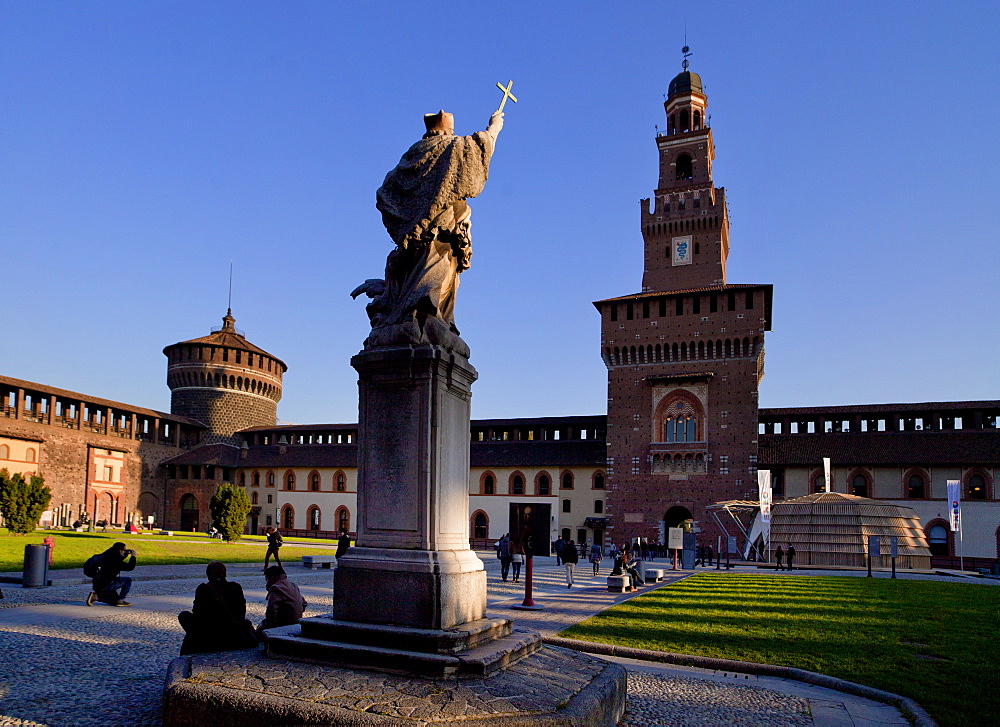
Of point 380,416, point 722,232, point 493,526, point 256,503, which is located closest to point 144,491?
point 256,503

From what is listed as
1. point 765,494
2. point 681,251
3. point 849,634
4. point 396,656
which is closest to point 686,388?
point 681,251

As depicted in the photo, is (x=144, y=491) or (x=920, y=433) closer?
(x=920, y=433)

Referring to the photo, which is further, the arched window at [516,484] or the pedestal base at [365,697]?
the arched window at [516,484]

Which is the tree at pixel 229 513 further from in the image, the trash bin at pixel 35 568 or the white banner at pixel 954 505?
the white banner at pixel 954 505

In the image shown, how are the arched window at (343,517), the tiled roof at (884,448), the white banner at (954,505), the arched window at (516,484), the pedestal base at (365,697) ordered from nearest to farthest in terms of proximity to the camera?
the pedestal base at (365,697)
the white banner at (954,505)
the tiled roof at (884,448)
the arched window at (516,484)
the arched window at (343,517)

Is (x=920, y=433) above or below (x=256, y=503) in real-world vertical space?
above

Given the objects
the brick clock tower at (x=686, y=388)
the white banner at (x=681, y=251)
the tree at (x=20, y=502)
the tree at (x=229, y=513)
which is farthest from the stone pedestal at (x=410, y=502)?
the white banner at (x=681, y=251)

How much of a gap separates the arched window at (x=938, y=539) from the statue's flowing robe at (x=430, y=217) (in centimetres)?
4691

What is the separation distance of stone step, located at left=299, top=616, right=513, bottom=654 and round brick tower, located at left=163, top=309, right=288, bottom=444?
218ft

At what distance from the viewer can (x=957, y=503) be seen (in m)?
34.4

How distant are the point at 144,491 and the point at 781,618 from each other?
56900mm

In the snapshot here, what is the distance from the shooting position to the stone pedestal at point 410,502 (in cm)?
602

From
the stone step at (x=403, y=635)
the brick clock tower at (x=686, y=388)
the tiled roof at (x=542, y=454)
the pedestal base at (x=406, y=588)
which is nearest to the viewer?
the stone step at (x=403, y=635)

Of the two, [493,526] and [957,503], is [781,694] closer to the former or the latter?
[957,503]
